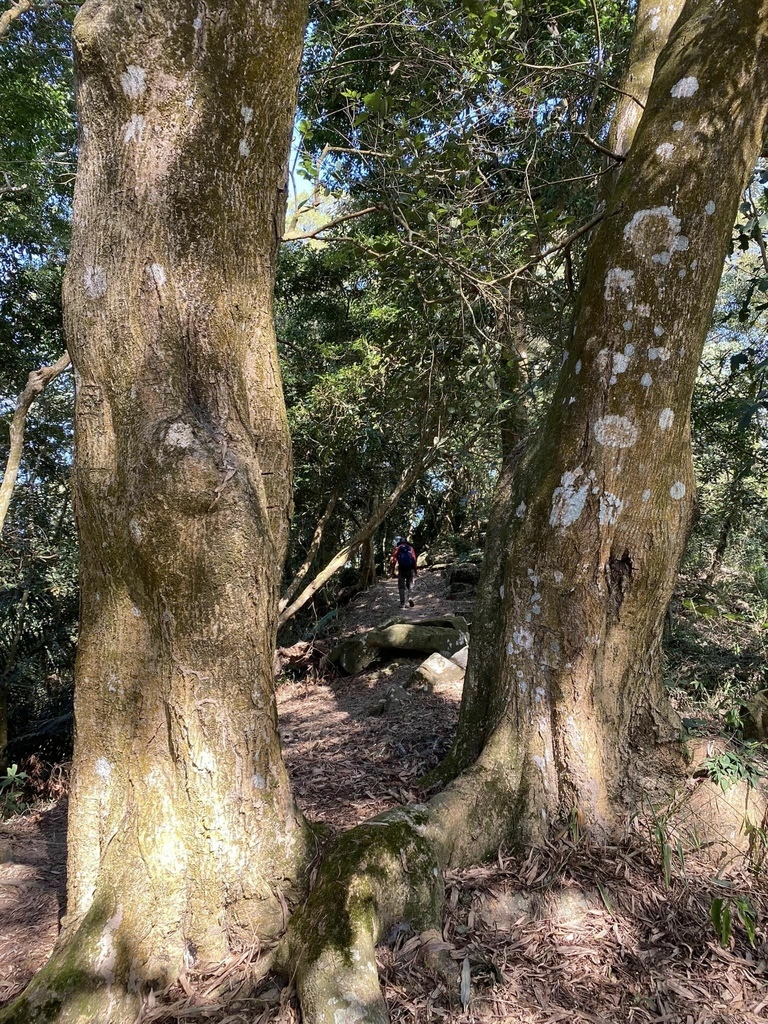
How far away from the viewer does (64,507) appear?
334 inches

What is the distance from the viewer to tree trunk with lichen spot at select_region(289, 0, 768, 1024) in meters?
3.13

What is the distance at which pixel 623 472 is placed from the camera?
313 cm

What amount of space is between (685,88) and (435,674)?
6.05 m

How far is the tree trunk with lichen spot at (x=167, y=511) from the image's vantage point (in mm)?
2420

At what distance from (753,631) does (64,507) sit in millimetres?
9799

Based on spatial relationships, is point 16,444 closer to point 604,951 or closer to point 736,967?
point 604,951

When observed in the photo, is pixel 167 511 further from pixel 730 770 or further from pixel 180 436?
pixel 730 770

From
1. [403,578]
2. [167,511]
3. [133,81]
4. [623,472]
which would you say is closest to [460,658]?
[403,578]

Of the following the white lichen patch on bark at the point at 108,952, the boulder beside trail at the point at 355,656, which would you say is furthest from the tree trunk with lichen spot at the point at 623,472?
the boulder beside trail at the point at 355,656

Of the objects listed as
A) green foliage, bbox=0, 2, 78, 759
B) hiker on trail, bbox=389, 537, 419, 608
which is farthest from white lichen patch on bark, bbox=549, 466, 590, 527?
hiker on trail, bbox=389, 537, 419, 608

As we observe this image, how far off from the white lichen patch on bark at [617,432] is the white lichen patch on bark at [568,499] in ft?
0.64

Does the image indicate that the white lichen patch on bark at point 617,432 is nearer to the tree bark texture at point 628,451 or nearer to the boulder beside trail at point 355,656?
the tree bark texture at point 628,451

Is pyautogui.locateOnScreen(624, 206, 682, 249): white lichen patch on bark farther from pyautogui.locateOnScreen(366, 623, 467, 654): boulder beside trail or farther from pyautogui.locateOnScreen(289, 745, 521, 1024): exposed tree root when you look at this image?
pyautogui.locateOnScreen(366, 623, 467, 654): boulder beside trail

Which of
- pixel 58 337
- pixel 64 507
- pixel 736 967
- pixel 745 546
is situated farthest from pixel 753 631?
pixel 58 337
